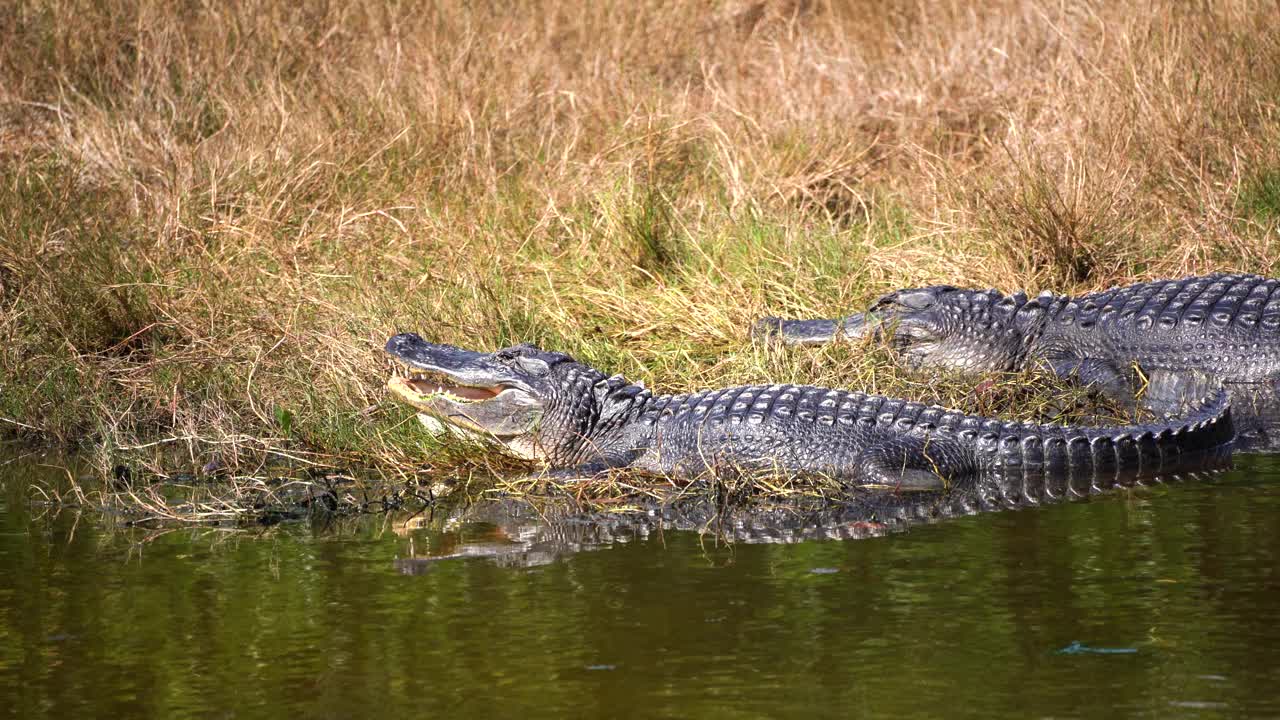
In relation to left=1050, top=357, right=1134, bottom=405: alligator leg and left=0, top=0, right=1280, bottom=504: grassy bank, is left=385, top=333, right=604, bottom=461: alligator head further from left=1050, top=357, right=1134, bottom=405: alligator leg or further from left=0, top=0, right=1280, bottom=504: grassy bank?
left=1050, top=357, right=1134, bottom=405: alligator leg

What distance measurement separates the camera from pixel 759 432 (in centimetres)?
561

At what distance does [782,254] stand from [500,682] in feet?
15.3

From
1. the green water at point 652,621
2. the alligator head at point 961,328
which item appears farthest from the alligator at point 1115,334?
the green water at point 652,621

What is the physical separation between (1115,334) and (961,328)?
685 mm

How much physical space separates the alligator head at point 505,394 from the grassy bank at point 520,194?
172 millimetres

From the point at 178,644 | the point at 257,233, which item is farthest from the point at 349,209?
the point at 178,644

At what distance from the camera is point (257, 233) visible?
317 inches

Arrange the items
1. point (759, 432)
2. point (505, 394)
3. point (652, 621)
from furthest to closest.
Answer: point (505, 394), point (759, 432), point (652, 621)

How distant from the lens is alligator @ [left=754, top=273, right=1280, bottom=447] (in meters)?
6.83

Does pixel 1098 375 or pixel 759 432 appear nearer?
pixel 759 432

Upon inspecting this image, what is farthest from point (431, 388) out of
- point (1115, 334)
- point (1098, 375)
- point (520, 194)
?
point (1115, 334)

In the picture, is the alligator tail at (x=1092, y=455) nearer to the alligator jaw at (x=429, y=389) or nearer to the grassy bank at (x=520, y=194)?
the grassy bank at (x=520, y=194)

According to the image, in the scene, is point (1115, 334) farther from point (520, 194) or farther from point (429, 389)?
point (520, 194)

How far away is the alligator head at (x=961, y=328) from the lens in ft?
23.1
